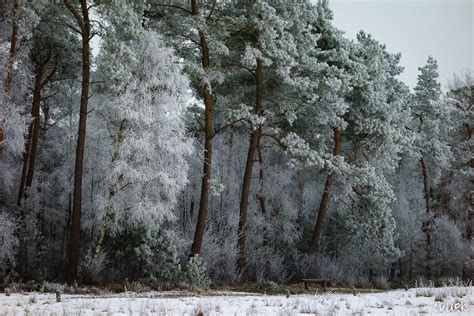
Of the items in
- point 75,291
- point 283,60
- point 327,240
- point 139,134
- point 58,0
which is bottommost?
point 75,291

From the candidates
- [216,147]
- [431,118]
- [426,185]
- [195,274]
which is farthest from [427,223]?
[195,274]

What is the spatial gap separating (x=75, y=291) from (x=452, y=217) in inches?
1144

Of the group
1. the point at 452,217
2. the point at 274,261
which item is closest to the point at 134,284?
the point at 274,261

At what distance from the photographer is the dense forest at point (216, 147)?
17688 millimetres

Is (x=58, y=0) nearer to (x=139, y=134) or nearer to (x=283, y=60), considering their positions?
(x=139, y=134)

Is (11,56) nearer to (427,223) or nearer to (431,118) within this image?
(431,118)

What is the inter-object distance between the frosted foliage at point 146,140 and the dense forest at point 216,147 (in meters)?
0.08

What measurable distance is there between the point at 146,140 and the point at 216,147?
1580cm

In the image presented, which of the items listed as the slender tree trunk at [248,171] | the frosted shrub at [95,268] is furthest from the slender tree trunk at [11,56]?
the slender tree trunk at [248,171]

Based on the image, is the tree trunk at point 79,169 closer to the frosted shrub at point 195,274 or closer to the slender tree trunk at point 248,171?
A: the frosted shrub at point 195,274

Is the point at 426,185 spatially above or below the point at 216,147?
below

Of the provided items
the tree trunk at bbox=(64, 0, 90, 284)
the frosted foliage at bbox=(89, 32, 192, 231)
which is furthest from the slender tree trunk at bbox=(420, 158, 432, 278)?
the tree trunk at bbox=(64, 0, 90, 284)

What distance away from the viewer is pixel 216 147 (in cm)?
3281

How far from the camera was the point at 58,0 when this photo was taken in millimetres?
20391
